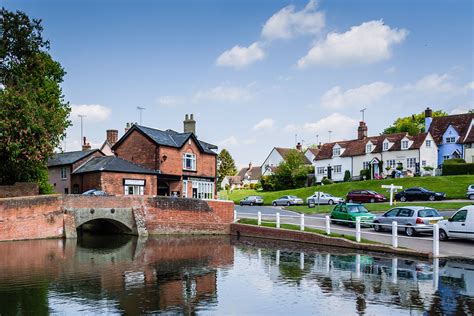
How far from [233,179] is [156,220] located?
90797 mm

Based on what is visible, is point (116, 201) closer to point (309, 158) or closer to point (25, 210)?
point (25, 210)

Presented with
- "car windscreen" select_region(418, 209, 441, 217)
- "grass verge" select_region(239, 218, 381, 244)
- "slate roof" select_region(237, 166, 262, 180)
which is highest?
"slate roof" select_region(237, 166, 262, 180)

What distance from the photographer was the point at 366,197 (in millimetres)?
52406

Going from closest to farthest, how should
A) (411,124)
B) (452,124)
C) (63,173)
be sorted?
(63,173) → (452,124) → (411,124)

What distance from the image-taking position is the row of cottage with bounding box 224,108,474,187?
2768 inches

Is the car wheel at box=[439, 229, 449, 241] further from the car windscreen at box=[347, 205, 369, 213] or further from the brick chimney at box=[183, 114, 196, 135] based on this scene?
the brick chimney at box=[183, 114, 196, 135]

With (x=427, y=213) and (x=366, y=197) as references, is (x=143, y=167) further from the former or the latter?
(x=427, y=213)

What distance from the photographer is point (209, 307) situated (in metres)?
15.7

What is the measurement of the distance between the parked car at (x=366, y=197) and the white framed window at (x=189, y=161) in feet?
57.7

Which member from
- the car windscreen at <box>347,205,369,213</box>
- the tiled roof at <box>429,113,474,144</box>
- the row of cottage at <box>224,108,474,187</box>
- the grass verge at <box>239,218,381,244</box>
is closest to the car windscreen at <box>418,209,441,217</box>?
the grass verge at <box>239,218,381,244</box>

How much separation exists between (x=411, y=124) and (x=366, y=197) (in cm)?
4956

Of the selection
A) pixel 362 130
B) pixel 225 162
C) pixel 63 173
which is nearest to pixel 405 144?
pixel 362 130

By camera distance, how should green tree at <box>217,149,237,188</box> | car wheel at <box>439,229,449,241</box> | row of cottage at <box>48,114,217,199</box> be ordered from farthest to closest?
1. green tree at <box>217,149,237,188</box>
2. row of cottage at <box>48,114,217,199</box>
3. car wheel at <box>439,229,449,241</box>

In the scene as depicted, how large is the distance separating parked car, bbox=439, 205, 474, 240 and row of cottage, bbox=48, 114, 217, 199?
30914mm
